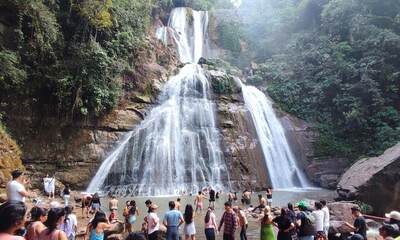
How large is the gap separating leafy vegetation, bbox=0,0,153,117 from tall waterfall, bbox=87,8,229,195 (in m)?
3.41

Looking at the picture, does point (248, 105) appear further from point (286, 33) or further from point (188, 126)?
point (286, 33)

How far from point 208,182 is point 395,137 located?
14974mm

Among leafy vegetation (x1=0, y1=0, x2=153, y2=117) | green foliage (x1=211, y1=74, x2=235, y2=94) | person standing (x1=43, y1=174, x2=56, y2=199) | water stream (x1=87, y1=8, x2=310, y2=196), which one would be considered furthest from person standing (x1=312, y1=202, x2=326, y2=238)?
green foliage (x1=211, y1=74, x2=235, y2=94)

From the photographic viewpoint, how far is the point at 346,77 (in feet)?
105

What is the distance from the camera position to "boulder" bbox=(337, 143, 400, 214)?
623 inches

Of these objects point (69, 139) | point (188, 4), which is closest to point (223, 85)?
point (69, 139)

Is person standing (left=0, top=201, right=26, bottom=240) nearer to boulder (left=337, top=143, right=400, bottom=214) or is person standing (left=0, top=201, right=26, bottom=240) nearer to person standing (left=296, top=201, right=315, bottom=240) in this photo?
person standing (left=296, top=201, right=315, bottom=240)

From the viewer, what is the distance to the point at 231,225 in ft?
28.6

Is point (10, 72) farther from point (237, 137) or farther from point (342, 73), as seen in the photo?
point (342, 73)

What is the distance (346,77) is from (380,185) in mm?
17859

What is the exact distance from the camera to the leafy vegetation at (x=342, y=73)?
94.4 feet

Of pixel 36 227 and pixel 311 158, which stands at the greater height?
pixel 311 158

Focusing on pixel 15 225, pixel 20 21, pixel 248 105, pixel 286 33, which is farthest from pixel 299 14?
pixel 15 225

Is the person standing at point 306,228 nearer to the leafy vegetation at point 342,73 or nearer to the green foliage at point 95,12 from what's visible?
the green foliage at point 95,12
